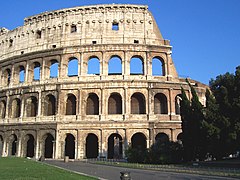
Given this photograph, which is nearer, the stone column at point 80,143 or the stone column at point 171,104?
the stone column at point 80,143

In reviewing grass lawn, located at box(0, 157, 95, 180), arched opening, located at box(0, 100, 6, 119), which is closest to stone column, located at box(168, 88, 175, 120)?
grass lawn, located at box(0, 157, 95, 180)

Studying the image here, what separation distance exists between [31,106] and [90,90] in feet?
23.4

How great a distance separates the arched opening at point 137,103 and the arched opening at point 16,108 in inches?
493

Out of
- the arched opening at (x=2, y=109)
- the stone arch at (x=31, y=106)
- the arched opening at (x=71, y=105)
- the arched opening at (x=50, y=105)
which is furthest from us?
the arched opening at (x=2, y=109)

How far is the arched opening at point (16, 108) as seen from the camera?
1072 inches

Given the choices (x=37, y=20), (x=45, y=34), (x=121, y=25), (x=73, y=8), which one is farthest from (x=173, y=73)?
(x=37, y=20)

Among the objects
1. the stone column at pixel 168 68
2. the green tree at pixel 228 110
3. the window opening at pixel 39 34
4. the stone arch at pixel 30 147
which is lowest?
the stone arch at pixel 30 147

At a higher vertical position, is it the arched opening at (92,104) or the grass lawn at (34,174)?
the arched opening at (92,104)

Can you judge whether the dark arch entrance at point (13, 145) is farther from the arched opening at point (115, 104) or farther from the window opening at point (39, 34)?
the window opening at point (39, 34)

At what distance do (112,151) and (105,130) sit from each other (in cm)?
402

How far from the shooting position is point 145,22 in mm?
25781

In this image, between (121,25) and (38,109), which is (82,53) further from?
(38,109)

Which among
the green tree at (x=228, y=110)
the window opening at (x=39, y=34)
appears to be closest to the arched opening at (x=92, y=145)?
the window opening at (x=39, y=34)

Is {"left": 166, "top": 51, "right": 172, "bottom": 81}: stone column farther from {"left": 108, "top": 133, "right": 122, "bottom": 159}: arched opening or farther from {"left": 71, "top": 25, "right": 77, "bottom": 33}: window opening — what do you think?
{"left": 71, "top": 25, "right": 77, "bottom": 33}: window opening
